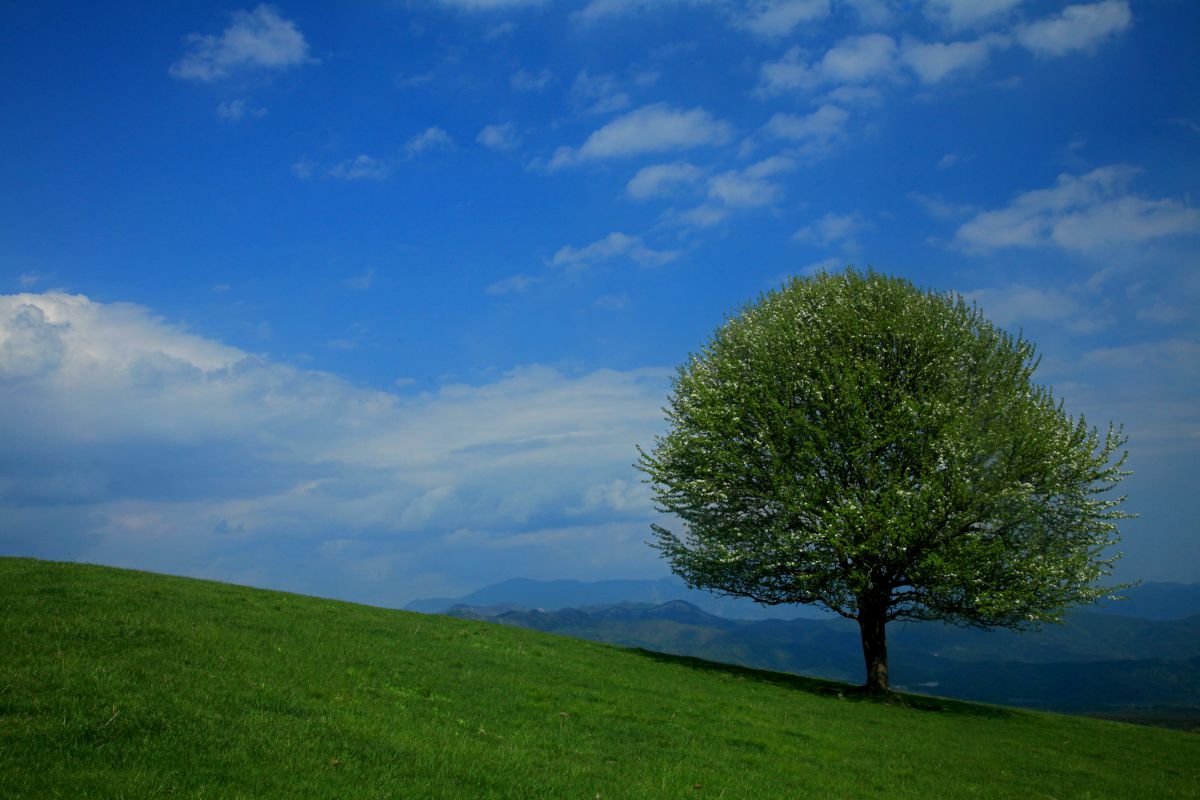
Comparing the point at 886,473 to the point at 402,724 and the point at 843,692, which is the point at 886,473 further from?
the point at 402,724

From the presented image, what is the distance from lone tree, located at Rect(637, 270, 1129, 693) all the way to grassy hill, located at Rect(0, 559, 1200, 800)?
256 inches

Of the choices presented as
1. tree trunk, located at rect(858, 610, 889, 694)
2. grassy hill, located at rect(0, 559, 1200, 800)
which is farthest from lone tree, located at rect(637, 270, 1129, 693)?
grassy hill, located at rect(0, 559, 1200, 800)

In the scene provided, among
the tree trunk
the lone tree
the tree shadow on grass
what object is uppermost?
the lone tree

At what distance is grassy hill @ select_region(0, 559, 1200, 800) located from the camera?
44.4 feet

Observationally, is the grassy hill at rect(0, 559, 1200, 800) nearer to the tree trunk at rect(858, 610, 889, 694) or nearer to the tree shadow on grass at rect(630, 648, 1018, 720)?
the tree shadow on grass at rect(630, 648, 1018, 720)

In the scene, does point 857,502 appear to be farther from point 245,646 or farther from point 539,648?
point 245,646

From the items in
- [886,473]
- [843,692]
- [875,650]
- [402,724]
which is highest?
[886,473]

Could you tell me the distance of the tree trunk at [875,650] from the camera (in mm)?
41375

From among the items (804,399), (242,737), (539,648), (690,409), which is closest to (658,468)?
(690,409)

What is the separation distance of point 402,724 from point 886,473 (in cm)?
2851

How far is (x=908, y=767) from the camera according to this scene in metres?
23.5

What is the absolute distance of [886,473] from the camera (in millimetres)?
37750

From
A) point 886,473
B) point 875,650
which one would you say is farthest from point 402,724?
point 875,650

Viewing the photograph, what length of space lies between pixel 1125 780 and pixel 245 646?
31.1 meters
